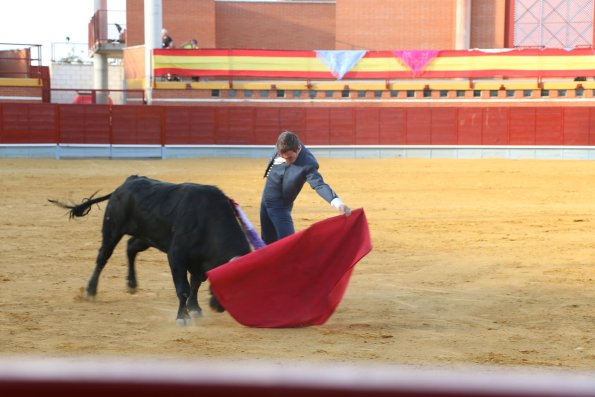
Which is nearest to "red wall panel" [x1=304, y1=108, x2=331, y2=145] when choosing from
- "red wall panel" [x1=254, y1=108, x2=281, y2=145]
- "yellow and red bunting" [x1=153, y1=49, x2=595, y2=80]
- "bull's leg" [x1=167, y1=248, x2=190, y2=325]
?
"red wall panel" [x1=254, y1=108, x2=281, y2=145]

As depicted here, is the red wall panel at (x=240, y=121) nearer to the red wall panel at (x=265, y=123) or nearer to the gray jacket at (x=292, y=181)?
the red wall panel at (x=265, y=123)

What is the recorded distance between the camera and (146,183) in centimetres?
617

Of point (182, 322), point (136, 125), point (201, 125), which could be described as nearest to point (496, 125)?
point (201, 125)

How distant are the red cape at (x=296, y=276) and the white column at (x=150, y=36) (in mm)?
20618

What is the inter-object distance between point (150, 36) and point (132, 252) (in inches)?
798

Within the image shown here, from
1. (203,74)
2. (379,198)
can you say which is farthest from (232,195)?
(203,74)

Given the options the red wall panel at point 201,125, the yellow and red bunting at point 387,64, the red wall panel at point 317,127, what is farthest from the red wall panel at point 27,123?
the red wall panel at point 317,127

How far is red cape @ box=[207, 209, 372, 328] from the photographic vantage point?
5.48 m

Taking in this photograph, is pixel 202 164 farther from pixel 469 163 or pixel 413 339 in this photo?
pixel 413 339

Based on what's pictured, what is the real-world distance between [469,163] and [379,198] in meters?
8.43

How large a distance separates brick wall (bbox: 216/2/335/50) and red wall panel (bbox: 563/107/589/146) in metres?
11.0

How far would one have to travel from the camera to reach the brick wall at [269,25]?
32406mm

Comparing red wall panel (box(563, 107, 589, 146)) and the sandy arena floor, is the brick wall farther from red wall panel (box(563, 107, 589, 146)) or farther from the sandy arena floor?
the sandy arena floor

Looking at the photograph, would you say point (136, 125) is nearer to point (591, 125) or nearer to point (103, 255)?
point (591, 125)
